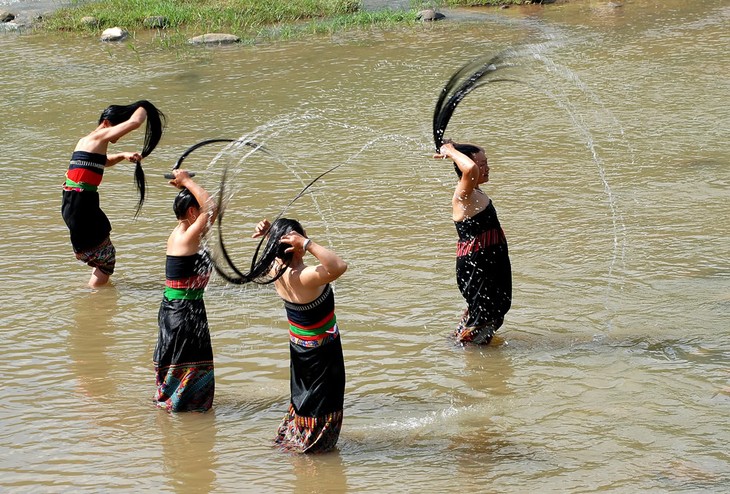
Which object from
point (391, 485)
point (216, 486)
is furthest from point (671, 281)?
point (216, 486)

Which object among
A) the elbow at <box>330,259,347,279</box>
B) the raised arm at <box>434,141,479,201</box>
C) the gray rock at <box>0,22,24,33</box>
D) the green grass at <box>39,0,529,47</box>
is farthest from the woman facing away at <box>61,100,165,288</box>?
the gray rock at <box>0,22,24,33</box>

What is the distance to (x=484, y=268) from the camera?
629 cm

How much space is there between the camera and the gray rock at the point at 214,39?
51.1 feet

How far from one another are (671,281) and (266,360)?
292 centimetres

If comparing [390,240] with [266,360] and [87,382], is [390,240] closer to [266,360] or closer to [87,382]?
[266,360]

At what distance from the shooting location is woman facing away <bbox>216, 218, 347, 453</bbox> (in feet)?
15.8

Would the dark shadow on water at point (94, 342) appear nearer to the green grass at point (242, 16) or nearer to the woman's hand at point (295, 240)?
the woman's hand at point (295, 240)

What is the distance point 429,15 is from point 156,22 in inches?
175

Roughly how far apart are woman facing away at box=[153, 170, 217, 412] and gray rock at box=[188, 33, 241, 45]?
10.4 meters

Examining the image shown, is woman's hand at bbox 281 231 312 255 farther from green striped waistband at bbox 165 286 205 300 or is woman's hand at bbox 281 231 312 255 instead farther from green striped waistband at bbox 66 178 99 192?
green striped waistband at bbox 66 178 99 192

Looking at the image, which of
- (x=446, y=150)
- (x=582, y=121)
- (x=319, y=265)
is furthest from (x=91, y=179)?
(x=582, y=121)

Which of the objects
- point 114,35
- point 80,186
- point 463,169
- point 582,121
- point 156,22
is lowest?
point 582,121

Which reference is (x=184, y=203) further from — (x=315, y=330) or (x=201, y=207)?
(x=315, y=330)

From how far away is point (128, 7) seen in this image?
1736 centimetres
